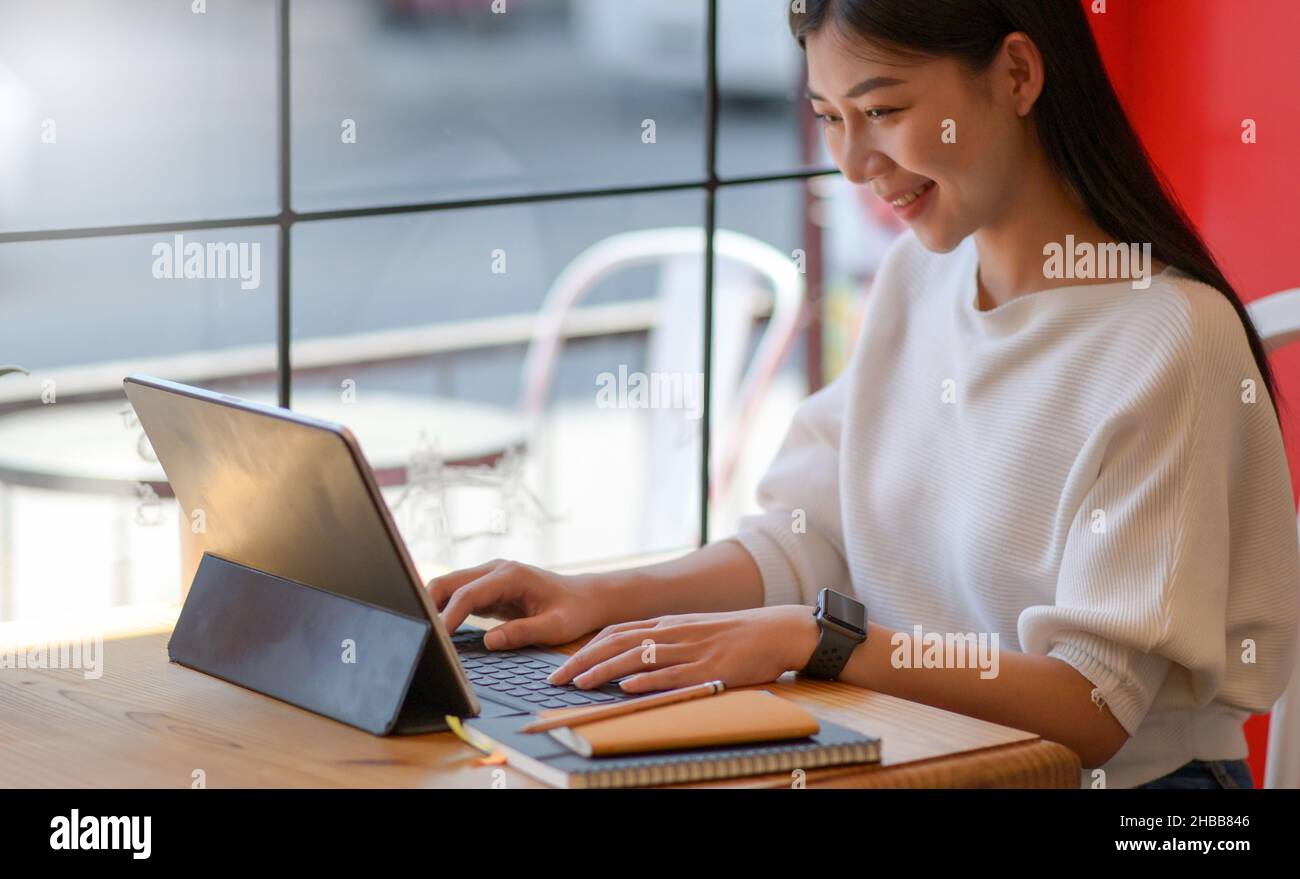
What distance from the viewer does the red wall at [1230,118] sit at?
1.99m

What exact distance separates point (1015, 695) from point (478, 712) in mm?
440

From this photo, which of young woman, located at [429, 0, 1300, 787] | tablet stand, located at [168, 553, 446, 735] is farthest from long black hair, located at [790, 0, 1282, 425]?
tablet stand, located at [168, 553, 446, 735]

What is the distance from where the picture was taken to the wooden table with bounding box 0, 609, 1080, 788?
1.01 meters

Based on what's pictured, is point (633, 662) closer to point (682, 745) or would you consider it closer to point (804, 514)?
point (682, 745)

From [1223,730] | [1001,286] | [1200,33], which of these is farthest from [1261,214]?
[1223,730]

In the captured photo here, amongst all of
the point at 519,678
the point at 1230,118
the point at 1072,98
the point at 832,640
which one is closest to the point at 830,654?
the point at 832,640

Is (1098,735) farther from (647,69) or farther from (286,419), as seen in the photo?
(647,69)

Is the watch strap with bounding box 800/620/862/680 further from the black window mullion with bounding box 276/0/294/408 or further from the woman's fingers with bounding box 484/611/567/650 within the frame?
the black window mullion with bounding box 276/0/294/408

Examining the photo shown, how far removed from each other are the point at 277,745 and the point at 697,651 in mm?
320

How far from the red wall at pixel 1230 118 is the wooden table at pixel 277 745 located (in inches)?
40.5

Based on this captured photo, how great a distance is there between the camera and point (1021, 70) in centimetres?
143

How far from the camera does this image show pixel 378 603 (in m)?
1.11

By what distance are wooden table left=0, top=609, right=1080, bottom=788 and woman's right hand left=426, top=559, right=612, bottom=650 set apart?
0.21 m
